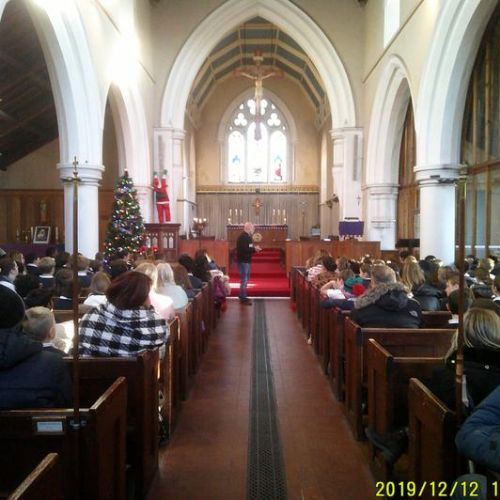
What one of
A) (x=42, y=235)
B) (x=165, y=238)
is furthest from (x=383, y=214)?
(x=42, y=235)

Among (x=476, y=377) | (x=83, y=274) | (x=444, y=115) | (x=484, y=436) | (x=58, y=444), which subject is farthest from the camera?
(x=444, y=115)

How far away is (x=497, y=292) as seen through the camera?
15.6ft

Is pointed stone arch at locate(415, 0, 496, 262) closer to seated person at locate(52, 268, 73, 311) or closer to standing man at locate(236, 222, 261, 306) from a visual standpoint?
standing man at locate(236, 222, 261, 306)

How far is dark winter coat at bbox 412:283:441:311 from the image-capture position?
201 inches

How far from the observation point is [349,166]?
1495 centimetres

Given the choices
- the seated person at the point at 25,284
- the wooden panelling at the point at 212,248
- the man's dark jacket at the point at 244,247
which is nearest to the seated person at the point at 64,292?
the seated person at the point at 25,284

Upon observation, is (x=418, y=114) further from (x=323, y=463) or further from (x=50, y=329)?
(x=50, y=329)

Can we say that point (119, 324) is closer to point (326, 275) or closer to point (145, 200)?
point (326, 275)

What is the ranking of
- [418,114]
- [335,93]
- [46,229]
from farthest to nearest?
[46,229] → [335,93] → [418,114]

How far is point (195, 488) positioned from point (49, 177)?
1533 cm

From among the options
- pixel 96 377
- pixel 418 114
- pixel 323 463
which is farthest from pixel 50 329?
pixel 418 114

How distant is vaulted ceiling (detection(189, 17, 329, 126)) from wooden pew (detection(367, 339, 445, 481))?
15668mm

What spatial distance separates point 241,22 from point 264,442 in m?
13.3

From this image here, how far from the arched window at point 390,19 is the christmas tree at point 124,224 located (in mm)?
6582
